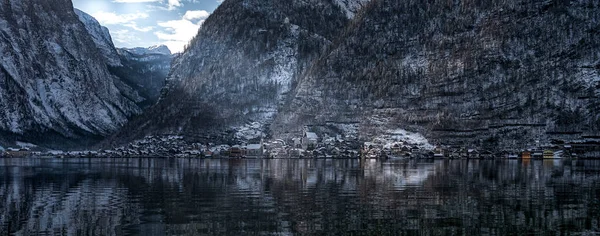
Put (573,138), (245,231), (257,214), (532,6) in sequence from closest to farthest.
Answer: (245,231) → (257,214) → (573,138) → (532,6)

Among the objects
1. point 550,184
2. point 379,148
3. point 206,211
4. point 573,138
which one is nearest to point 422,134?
point 379,148

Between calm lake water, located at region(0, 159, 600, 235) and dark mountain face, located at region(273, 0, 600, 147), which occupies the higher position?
dark mountain face, located at region(273, 0, 600, 147)

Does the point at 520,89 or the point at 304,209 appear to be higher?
the point at 520,89

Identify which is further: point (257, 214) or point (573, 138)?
point (573, 138)

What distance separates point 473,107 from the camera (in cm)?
19050

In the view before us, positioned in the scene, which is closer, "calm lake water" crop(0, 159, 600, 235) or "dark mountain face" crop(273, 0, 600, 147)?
"calm lake water" crop(0, 159, 600, 235)

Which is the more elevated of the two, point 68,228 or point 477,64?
point 477,64

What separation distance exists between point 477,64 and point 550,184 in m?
135

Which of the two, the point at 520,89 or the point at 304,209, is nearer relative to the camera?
the point at 304,209

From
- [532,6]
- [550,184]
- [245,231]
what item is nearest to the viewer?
[245,231]

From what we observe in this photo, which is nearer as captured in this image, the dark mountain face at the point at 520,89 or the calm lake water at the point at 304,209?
the calm lake water at the point at 304,209

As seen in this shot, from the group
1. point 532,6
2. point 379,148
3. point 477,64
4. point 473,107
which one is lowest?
point 379,148

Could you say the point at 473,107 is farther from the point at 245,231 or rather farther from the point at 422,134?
the point at 245,231

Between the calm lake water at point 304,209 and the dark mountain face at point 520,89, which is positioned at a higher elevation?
the dark mountain face at point 520,89
